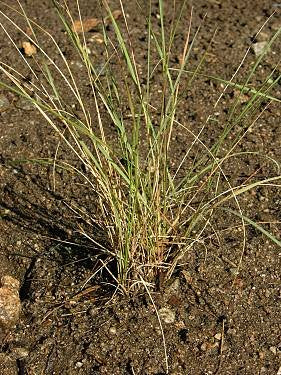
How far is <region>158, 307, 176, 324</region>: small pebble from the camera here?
1.99 m

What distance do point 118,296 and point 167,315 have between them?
15cm

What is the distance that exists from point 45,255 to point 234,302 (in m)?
0.56

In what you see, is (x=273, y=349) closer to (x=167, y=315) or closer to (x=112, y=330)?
(x=167, y=315)

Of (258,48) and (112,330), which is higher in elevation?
(258,48)

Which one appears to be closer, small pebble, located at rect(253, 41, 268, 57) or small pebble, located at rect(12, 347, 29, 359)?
small pebble, located at rect(12, 347, 29, 359)

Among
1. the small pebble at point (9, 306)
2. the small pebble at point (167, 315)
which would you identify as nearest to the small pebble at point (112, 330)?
the small pebble at point (167, 315)

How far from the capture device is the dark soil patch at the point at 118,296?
6.24 feet

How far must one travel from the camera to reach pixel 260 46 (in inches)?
123

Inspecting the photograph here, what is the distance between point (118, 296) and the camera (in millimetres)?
2045

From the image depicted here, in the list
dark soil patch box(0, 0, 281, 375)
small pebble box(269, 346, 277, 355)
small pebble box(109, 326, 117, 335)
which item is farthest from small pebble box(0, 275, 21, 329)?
small pebble box(269, 346, 277, 355)

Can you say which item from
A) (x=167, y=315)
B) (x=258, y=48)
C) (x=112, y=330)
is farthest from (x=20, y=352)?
(x=258, y=48)

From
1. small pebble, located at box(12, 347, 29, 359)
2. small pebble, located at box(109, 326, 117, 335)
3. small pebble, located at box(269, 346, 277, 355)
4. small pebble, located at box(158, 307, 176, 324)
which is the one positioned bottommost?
small pebble, located at box(12, 347, 29, 359)

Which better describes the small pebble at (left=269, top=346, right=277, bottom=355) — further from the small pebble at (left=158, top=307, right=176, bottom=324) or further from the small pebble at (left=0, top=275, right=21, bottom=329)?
the small pebble at (left=0, top=275, right=21, bottom=329)

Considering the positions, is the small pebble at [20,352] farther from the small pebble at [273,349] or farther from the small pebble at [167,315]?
the small pebble at [273,349]
